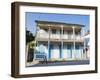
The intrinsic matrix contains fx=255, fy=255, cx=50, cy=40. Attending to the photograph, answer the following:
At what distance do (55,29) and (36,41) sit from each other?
19cm

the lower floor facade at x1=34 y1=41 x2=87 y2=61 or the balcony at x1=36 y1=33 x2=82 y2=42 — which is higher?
the balcony at x1=36 y1=33 x2=82 y2=42

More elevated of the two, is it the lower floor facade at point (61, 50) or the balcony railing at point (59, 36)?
the balcony railing at point (59, 36)

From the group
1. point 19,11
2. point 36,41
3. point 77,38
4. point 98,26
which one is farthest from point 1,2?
Answer: point 98,26

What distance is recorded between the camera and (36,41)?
6.66 feet

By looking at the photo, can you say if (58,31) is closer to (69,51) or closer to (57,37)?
(57,37)

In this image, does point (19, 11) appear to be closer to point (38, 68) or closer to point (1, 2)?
point (1, 2)

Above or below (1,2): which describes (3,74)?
below

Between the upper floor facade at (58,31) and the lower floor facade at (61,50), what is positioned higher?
the upper floor facade at (58,31)

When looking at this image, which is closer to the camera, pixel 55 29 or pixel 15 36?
pixel 15 36

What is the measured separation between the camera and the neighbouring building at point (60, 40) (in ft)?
6.73

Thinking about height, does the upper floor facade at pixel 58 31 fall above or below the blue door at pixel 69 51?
above

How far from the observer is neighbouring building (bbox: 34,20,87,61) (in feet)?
6.73

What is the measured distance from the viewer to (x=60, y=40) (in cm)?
212

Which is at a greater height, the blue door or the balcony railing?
the balcony railing
